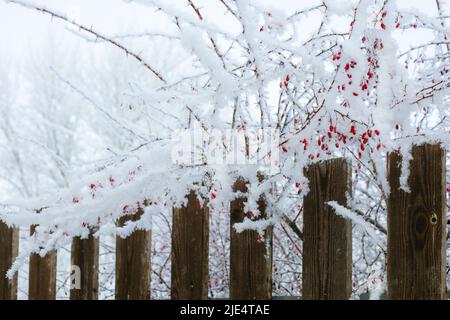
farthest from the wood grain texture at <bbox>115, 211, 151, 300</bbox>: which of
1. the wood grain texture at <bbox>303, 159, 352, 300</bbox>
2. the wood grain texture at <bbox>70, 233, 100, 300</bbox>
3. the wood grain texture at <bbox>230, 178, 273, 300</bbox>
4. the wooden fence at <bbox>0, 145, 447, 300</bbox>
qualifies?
the wood grain texture at <bbox>303, 159, 352, 300</bbox>

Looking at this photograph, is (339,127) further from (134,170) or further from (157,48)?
(157,48)

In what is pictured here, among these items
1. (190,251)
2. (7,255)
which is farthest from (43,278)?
(190,251)

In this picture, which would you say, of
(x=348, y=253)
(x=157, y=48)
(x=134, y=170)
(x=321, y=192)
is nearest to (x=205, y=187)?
(x=134, y=170)

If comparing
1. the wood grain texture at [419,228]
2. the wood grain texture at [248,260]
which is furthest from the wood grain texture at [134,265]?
the wood grain texture at [419,228]

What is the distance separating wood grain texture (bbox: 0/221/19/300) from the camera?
2.64 meters

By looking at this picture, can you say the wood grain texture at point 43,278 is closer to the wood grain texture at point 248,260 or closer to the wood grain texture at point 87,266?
the wood grain texture at point 87,266

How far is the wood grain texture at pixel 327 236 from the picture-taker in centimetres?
178

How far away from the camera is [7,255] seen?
8.69 feet

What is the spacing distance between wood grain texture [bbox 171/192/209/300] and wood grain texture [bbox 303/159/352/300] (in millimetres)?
388

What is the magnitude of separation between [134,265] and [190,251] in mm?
295

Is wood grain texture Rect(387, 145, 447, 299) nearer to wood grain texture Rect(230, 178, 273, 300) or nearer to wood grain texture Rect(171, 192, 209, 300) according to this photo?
wood grain texture Rect(230, 178, 273, 300)

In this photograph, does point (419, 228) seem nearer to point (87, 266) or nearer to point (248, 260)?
point (248, 260)

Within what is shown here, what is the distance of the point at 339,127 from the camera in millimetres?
1683

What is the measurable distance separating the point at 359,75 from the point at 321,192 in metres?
0.46
